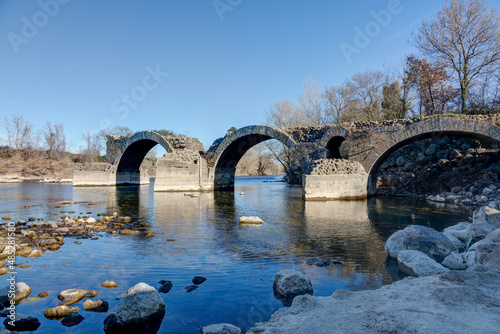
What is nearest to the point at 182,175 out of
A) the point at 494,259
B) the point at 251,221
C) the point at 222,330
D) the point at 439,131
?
the point at 251,221

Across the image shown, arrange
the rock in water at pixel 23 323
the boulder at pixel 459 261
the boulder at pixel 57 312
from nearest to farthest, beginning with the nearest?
A: the rock in water at pixel 23 323 < the boulder at pixel 57 312 < the boulder at pixel 459 261

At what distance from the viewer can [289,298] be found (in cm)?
344

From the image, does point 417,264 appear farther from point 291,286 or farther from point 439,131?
point 439,131

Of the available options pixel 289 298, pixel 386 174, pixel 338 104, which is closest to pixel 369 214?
pixel 289 298

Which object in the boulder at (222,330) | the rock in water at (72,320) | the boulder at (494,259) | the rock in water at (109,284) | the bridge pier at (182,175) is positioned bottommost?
the rock in water at (72,320)

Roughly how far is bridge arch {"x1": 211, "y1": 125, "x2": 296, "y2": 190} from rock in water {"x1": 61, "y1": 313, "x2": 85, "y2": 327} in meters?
15.4

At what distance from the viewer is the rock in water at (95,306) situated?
3.13 meters

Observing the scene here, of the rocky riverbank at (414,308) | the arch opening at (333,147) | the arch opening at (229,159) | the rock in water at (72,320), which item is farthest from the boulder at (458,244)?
the arch opening at (229,159)

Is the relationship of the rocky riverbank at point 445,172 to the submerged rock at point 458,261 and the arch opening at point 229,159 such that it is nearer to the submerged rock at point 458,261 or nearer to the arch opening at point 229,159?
the arch opening at point 229,159

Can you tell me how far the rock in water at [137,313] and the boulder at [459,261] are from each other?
12.8 feet

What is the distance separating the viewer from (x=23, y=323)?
279cm

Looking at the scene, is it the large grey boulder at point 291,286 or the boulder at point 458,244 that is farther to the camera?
the boulder at point 458,244

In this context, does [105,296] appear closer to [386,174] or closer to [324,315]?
[324,315]

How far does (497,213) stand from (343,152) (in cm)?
983
